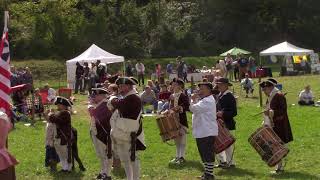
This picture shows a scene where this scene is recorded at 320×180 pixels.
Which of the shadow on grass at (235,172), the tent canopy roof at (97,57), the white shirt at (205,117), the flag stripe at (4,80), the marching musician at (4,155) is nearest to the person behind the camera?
the marching musician at (4,155)

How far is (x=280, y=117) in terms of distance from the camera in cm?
Result: 1196

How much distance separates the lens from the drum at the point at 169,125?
42.5 ft

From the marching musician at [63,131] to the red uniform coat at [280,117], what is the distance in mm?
3917

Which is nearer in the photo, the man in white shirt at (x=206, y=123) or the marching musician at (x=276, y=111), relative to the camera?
the man in white shirt at (x=206, y=123)

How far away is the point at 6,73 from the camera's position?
9.82m

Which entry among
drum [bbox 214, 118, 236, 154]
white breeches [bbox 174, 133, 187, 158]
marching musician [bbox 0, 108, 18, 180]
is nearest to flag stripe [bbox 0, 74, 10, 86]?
marching musician [bbox 0, 108, 18, 180]

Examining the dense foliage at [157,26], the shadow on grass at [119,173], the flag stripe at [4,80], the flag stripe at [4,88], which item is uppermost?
the dense foliage at [157,26]

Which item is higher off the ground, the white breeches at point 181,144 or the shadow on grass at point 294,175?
the white breeches at point 181,144

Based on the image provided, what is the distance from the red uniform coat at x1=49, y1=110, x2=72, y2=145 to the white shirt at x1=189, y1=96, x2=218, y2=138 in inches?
104

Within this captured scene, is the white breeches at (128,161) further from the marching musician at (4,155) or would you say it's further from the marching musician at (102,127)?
the marching musician at (4,155)

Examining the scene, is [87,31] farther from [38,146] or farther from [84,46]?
[38,146]

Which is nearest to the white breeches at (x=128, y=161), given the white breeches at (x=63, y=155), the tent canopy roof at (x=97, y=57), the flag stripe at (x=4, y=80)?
the flag stripe at (x=4, y=80)

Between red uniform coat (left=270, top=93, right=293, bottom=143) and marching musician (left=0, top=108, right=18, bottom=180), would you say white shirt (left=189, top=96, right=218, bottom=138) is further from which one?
marching musician (left=0, top=108, right=18, bottom=180)

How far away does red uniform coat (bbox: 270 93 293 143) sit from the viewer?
11.9 m
